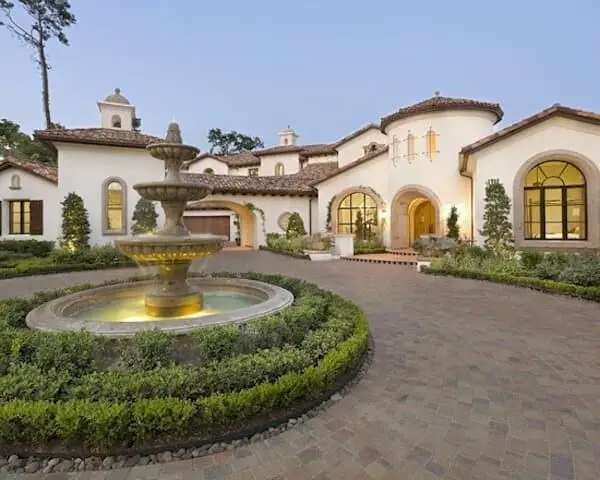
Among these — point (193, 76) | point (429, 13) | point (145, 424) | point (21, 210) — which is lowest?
point (145, 424)

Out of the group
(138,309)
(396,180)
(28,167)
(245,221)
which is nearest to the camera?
(138,309)

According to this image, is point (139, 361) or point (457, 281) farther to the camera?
point (457, 281)

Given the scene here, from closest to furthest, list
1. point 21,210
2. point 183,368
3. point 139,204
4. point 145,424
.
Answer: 1. point 145,424
2. point 183,368
3. point 139,204
4. point 21,210

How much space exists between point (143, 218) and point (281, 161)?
17284 mm

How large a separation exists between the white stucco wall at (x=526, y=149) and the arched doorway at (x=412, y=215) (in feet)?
11.3

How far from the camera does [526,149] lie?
14.3 meters

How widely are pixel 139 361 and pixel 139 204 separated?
49.9ft

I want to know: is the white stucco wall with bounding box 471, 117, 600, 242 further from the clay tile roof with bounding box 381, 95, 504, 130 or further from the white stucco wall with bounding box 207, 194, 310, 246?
the white stucco wall with bounding box 207, 194, 310, 246

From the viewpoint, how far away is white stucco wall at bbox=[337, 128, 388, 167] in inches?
1046

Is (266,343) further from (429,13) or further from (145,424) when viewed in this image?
(429,13)

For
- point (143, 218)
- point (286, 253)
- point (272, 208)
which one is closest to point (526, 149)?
point (286, 253)

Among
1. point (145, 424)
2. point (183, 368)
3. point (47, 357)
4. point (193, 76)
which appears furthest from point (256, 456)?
point (193, 76)

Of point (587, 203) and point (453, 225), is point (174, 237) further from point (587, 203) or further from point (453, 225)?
point (587, 203)

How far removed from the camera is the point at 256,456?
2.92m
